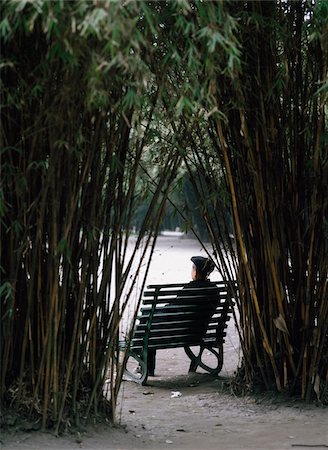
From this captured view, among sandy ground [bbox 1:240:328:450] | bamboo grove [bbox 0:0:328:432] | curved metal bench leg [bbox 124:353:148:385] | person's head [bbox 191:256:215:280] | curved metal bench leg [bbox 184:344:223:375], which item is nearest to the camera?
bamboo grove [bbox 0:0:328:432]

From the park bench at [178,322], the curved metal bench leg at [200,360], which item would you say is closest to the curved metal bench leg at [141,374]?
the park bench at [178,322]

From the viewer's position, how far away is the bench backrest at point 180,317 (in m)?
6.29

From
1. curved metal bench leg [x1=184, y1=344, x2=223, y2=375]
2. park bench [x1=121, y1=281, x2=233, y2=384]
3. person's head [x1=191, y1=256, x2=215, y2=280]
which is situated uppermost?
person's head [x1=191, y1=256, x2=215, y2=280]

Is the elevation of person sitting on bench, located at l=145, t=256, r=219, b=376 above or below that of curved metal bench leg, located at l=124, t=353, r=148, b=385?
above

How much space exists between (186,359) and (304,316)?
2.29m

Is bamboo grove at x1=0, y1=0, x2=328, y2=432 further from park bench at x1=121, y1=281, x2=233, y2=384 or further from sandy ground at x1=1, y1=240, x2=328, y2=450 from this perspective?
park bench at x1=121, y1=281, x2=233, y2=384

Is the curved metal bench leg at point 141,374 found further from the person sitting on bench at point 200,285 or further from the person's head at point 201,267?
the person's head at point 201,267

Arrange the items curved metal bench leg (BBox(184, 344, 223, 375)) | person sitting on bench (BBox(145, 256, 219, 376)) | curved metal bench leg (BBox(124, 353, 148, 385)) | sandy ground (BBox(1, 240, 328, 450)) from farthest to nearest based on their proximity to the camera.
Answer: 1. curved metal bench leg (BBox(184, 344, 223, 375))
2. person sitting on bench (BBox(145, 256, 219, 376))
3. curved metal bench leg (BBox(124, 353, 148, 385))
4. sandy ground (BBox(1, 240, 328, 450))

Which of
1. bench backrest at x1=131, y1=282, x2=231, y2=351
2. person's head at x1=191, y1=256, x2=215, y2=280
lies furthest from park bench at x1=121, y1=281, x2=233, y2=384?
person's head at x1=191, y1=256, x2=215, y2=280

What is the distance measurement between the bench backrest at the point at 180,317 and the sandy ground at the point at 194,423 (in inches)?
12.5

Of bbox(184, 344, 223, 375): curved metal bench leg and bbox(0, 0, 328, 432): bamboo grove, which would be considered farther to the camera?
bbox(184, 344, 223, 375): curved metal bench leg

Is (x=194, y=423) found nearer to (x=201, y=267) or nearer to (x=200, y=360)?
(x=200, y=360)

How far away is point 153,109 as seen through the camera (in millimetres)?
4547

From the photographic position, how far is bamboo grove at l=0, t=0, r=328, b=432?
3867 millimetres
